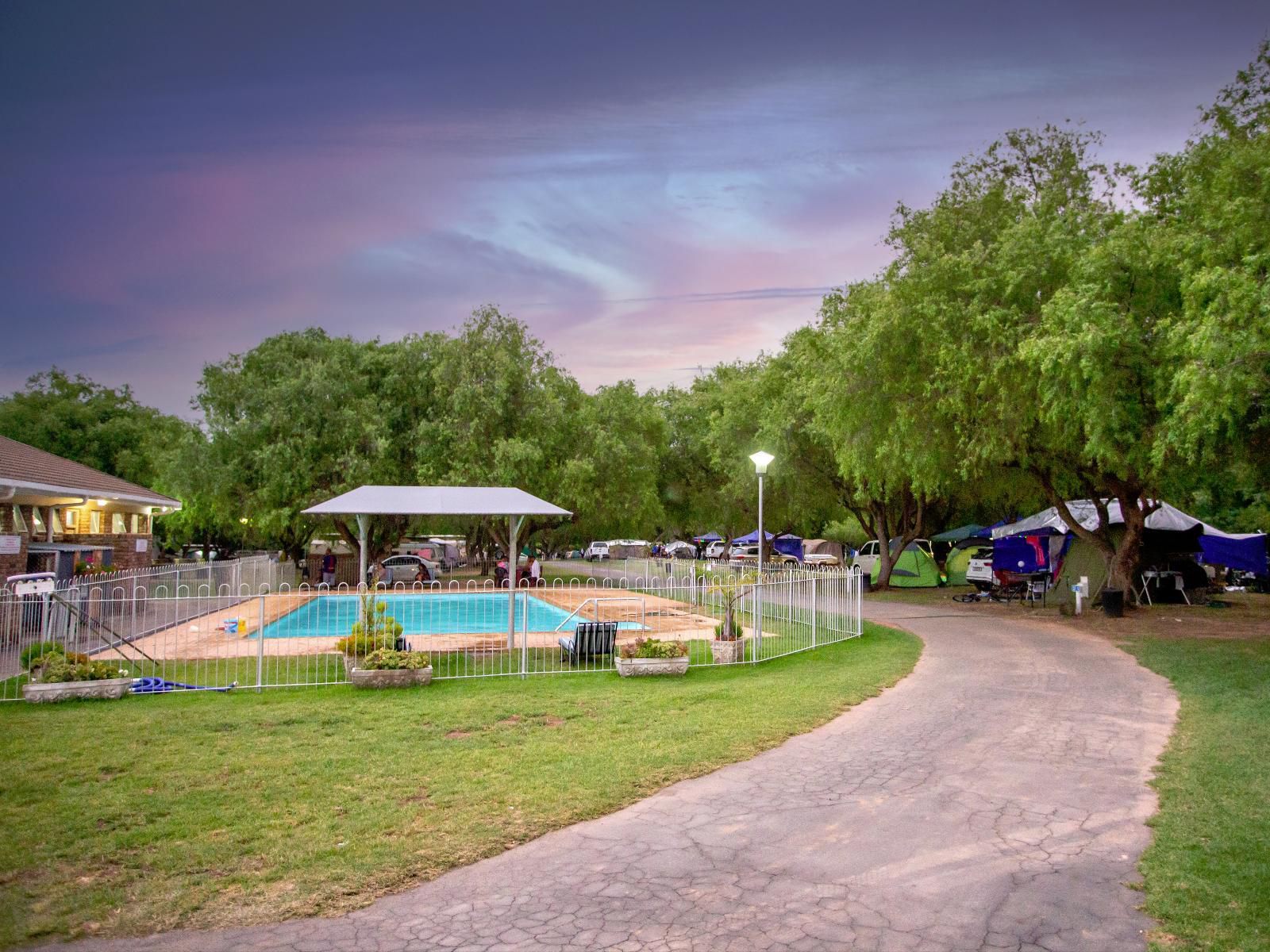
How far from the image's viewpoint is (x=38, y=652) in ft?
36.6

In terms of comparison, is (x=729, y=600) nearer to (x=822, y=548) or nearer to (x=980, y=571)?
(x=980, y=571)

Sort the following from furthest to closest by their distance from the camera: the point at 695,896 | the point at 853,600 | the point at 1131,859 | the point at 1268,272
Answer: the point at 853,600 → the point at 1268,272 → the point at 1131,859 → the point at 695,896

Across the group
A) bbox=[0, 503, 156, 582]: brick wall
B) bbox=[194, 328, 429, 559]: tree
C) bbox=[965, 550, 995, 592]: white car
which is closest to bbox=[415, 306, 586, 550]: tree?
bbox=[194, 328, 429, 559]: tree

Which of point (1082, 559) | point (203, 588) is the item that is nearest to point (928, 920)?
point (203, 588)

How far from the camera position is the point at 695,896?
16.5ft

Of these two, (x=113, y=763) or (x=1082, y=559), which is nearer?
(x=113, y=763)

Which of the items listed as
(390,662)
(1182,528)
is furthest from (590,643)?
(1182,528)

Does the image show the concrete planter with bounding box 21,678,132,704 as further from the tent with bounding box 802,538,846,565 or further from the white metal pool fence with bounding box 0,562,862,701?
the tent with bounding box 802,538,846,565

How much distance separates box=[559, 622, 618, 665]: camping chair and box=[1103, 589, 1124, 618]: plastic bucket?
13.6 m

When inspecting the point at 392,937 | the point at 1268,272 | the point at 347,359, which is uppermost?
the point at 347,359

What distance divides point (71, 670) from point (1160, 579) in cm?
2702

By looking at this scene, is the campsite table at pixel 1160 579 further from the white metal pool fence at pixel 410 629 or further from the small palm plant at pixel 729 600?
the small palm plant at pixel 729 600

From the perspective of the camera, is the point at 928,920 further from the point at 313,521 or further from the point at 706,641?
the point at 313,521

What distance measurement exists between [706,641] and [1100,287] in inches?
388
